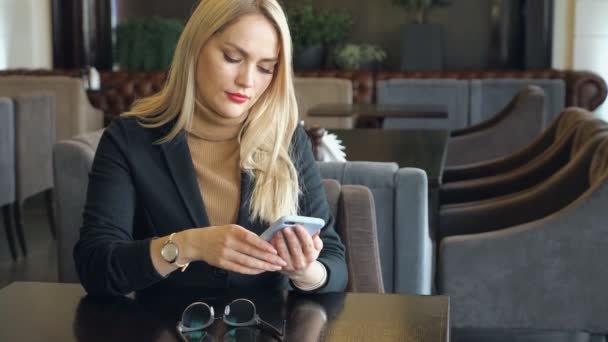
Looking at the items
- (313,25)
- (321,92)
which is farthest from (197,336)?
(313,25)

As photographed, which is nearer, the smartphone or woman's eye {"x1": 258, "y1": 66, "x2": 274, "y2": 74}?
the smartphone

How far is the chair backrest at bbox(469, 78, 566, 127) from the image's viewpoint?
799cm

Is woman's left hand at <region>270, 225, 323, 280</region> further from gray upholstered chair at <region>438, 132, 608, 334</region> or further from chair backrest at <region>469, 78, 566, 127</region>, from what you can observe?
chair backrest at <region>469, 78, 566, 127</region>

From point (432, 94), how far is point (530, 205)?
451 cm

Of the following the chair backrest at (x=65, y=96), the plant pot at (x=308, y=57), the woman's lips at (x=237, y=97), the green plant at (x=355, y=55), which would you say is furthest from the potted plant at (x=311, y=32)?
the woman's lips at (x=237, y=97)

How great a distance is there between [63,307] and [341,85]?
5.67m

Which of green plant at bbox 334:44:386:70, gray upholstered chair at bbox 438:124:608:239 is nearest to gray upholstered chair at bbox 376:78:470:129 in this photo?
green plant at bbox 334:44:386:70

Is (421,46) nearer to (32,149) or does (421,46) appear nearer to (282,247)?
(32,149)

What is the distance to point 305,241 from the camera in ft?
5.47

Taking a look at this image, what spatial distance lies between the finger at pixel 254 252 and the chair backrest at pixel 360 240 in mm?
579

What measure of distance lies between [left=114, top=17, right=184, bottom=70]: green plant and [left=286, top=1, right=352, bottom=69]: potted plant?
5.23ft

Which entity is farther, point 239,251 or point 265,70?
point 265,70

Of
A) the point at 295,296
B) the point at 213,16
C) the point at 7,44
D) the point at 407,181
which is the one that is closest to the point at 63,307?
the point at 295,296

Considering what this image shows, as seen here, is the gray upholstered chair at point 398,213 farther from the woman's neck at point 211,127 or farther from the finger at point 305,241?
the finger at point 305,241
